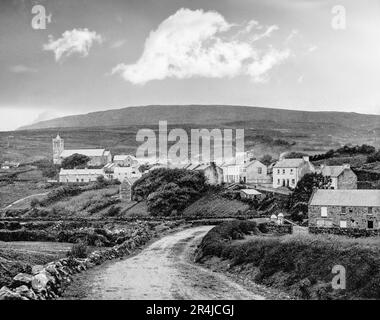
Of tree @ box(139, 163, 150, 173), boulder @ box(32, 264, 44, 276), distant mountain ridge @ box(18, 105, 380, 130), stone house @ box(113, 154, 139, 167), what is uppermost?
distant mountain ridge @ box(18, 105, 380, 130)

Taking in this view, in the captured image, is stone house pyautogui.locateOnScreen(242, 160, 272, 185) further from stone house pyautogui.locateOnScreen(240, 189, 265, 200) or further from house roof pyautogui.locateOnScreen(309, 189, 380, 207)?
house roof pyautogui.locateOnScreen(309, 189, 380, 207)

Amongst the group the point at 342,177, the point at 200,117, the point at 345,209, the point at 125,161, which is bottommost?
the point at 345,209

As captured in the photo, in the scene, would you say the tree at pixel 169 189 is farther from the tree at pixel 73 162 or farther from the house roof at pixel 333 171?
the tree at pixel 73 162

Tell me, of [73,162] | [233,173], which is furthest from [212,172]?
[73,162]

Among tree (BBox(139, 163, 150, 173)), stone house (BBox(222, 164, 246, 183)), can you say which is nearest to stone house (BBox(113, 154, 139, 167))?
tree (BBox(139, 163, 150, 173))

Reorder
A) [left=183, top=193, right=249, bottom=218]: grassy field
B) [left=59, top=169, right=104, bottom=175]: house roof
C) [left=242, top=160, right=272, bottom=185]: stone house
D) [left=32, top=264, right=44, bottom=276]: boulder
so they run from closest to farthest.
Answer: [left=32, top=264, right=44, bottom=276]: boulder
[left=183, top=193, right=249, bottom=218]: grassy field
[left=59, top=169, right=104, bottom=175]: house roof
[left=242, top=160, right=272, bottom=185]: stone house

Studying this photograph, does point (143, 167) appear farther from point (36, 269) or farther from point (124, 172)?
point (36, 269)

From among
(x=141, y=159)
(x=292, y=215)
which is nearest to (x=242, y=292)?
(x=292, y=215)
